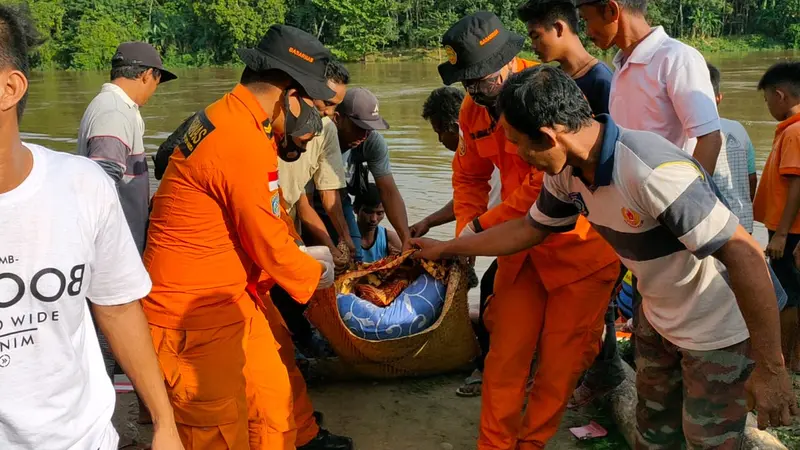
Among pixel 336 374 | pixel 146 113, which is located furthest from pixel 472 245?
pixel 146 113

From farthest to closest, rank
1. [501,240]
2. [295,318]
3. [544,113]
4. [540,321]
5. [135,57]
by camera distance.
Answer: [295,318] → [135,57] → [540,321] → [501,240] → [544,113]

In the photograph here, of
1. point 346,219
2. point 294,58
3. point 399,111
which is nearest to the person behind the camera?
point 294,58

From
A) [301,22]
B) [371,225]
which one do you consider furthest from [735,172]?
[301,22]

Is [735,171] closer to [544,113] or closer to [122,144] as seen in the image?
[544,113]

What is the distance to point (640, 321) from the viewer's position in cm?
297

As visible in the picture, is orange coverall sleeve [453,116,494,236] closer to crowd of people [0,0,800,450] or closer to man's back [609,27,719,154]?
crowd of people [0,0,800,450]

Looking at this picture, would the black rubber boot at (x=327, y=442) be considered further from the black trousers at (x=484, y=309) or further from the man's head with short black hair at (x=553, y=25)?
the man's head with short black hair at (x=553, y=25)

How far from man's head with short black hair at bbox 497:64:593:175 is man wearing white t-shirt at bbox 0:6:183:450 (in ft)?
4.18

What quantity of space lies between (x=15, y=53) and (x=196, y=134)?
1.27 metres

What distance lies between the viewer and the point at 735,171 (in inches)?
158

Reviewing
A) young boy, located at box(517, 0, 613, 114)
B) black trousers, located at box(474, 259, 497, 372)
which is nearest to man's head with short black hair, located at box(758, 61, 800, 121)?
young boy, located at box(517, 0, 613, 114)

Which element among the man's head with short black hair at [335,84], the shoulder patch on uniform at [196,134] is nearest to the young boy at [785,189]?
the man's head with short black hair at [335,84]

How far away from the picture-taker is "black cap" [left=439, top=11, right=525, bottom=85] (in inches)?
134

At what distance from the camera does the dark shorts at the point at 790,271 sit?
441 cm
